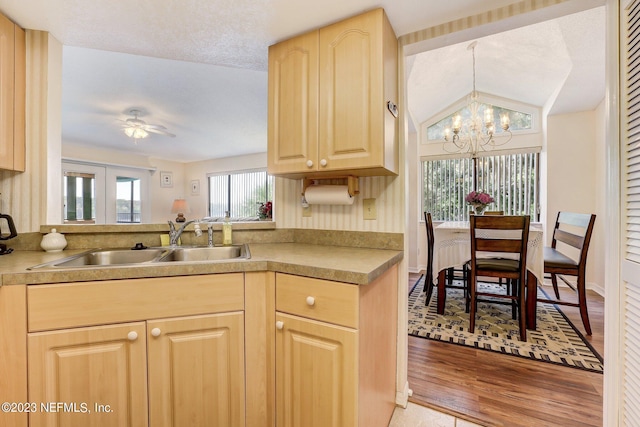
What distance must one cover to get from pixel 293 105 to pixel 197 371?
1.34 meters

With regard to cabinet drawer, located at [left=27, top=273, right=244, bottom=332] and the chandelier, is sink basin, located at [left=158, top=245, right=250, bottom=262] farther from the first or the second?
the chandelier

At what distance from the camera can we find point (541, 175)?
3.97m

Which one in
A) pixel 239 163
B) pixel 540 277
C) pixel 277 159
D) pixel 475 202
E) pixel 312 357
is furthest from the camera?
pixel 239 163

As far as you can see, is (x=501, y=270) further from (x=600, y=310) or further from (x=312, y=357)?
(x=312, y=357)

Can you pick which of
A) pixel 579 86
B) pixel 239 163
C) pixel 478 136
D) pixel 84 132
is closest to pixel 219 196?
pixel 239 163

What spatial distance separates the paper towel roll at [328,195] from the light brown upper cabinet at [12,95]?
152 cm

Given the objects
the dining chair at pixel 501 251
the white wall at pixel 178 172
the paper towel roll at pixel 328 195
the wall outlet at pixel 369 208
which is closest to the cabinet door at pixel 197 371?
the paper towel roll at pixel 328 195

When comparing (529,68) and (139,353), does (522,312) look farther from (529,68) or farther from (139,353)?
(529,68)

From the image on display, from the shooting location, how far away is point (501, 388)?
1.64 metres

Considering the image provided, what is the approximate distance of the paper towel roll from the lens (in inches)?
61.2

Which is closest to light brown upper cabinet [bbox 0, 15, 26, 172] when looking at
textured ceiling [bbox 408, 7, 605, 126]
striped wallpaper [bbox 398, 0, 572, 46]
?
striped wallpaper [bbox 398, 0, 572, 46]

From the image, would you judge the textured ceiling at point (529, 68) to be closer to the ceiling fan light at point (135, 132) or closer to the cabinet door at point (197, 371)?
the cabinet door at point (197, 371)

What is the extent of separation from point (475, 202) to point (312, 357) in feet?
9.05

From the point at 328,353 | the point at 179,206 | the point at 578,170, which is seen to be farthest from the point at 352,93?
the point at 179,206
